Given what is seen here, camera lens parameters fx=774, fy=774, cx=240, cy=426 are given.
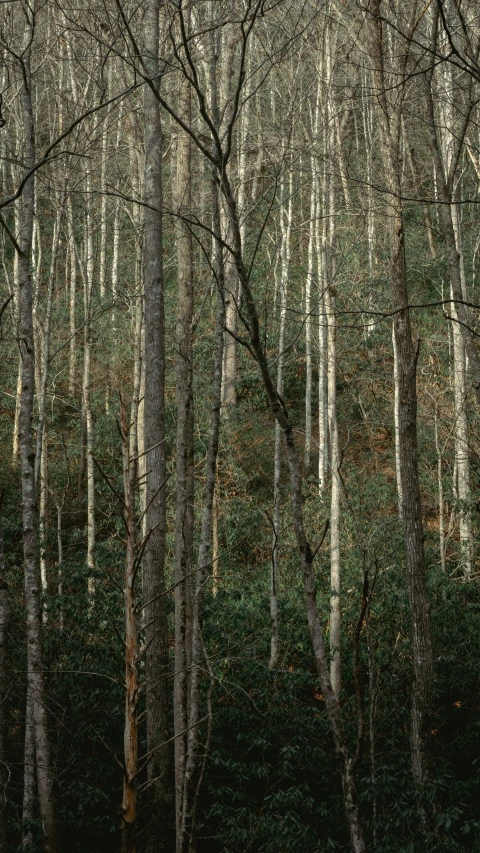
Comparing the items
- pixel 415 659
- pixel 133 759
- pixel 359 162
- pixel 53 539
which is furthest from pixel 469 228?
pixel 133 759

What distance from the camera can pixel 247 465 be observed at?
1518 cm

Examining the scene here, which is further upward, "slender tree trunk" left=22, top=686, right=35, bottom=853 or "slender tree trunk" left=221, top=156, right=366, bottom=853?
"slender tree trunk" left=221, top=156, right=366, bottom=853

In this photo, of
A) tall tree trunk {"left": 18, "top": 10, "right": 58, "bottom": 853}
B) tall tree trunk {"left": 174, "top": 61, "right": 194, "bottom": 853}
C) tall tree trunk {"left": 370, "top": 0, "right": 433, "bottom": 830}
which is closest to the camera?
tall tree trunk {"left": 18, "top": 10, "right": 58, "bottom": 853}

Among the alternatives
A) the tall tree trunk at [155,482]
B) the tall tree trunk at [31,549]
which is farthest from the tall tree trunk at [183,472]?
the tall tree trunk at [31,549]

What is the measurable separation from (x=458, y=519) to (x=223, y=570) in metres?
4.21

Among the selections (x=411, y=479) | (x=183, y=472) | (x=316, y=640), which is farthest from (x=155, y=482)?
(x=316, y=640)

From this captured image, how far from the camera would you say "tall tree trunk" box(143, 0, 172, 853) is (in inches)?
284

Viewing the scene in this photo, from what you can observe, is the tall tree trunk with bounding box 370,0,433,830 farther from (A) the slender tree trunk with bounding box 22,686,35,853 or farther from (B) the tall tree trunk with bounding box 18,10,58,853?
(A) the slender tree trunk with bounding box 22,686,35,853

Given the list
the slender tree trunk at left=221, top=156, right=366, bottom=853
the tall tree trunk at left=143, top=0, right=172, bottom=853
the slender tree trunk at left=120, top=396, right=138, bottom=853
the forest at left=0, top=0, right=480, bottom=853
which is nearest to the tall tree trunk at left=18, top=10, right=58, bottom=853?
the forest at left=0, top=0, right=480, bottom=853

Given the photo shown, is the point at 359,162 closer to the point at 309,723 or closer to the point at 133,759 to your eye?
the point at 309,723

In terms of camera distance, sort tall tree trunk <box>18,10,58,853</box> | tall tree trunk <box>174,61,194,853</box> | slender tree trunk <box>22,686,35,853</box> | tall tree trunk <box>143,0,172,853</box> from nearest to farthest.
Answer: tall tree trunk <box>18,10,58,853</box>, tall tree trunk <box>174,61,194,853</box>, slender tree trunk <box>22,686,35,853</box>, tall tree trunk <box>143,0,172,853</box>

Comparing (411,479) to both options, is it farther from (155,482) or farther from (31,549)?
(31,549)

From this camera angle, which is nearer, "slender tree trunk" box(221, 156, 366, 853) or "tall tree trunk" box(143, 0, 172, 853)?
"slender tree trunk" box(221, 156, 366, 853)

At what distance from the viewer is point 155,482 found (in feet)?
24.2
